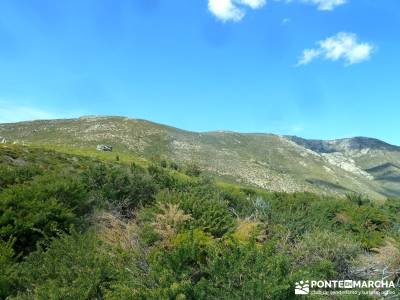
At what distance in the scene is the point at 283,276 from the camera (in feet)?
28.9

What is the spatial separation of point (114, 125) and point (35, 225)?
414 ft

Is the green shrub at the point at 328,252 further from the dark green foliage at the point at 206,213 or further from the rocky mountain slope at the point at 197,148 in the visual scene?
the rocky mountain slope at the point at 197,148

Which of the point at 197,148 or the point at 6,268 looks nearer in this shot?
the point at 6,268

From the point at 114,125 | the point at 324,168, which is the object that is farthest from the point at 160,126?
the point at 324,168

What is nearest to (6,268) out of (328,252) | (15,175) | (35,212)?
(35,212)

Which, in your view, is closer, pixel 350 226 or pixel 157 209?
pixel 157 209

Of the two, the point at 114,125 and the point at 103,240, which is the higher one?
the point at 114,125

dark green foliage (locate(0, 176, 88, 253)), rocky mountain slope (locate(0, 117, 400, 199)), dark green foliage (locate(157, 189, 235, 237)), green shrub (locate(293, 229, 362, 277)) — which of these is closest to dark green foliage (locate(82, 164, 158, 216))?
dark green foliage (locate(0, 176, 88, 253))

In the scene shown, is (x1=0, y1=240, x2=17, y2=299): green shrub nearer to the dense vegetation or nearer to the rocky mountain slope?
the dense vegetation

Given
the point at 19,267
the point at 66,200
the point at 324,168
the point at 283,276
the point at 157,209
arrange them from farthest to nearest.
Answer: the point at 324,168, the point at 66,200, the point at 157,209, the point at 19,267, the point at 283,276

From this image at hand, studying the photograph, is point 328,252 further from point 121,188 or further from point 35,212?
point 121,188

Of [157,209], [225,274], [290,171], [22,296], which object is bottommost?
[22,296]

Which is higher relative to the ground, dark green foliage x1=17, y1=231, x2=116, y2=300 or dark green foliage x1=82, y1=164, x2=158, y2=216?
dark green foliage x1=82, y1=164, x2=158, y2=216

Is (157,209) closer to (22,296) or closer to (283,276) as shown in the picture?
(22,296)
